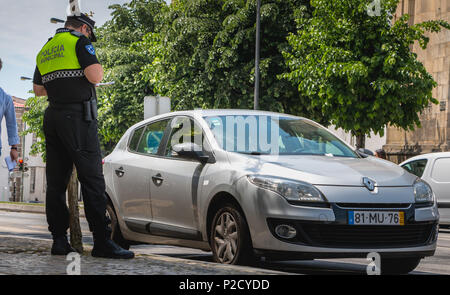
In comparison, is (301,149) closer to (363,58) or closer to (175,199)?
(175,199)

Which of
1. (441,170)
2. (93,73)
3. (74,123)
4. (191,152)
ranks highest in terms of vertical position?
(93,73)

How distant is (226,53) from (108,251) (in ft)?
68.4


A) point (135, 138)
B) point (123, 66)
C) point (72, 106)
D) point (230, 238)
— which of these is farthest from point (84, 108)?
point (123, 66)

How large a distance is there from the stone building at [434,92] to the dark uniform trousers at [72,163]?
21.5 meters

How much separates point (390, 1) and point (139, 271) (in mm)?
17191

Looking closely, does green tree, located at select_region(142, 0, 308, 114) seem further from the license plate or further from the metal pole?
the license plate

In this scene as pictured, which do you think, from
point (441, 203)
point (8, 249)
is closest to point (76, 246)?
point (8, 249)

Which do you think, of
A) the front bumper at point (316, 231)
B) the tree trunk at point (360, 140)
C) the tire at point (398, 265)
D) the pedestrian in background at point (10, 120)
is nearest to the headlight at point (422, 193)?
the front bumper at point (316, 231)

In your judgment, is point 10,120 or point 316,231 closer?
point 316,231

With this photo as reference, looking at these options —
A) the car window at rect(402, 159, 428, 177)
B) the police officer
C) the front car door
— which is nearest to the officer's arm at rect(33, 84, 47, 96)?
the police officer

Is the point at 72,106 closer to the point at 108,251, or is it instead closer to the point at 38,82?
the point at 38,82

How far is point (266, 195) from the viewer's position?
6.33 meters

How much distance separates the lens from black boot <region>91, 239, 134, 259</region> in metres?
5.87

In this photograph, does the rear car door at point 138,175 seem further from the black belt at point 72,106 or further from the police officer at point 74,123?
the black belt at point 72,106
